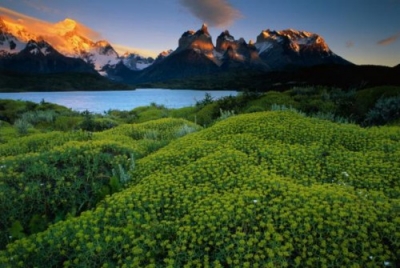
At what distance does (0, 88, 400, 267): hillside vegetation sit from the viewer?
4.52 metres

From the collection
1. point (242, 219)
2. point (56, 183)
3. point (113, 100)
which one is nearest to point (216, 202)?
point (242, 219)

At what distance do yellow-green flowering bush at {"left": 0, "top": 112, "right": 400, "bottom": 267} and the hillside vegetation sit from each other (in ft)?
0.07

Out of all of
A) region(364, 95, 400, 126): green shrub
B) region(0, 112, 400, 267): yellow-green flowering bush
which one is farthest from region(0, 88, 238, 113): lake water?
region(0, 112, 400, 267): yellow-green flowering bush

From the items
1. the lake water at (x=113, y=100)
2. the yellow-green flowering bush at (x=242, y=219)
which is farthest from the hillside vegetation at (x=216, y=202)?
the lake water at (x=113, y=100)

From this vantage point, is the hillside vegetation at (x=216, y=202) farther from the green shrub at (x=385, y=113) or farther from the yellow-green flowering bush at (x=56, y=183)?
the green shrub at (x=385, y=113)

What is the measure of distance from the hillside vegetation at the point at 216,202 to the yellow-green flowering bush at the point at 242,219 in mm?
22

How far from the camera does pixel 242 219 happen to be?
4945mm

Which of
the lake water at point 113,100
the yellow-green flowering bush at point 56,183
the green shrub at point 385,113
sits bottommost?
the lake water at point 113,100

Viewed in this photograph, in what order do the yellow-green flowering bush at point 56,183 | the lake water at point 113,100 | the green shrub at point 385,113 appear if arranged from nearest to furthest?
the yellow-green flowering bush at point 56,183, the green shrub at point 385,113, the lake water at point 113,100

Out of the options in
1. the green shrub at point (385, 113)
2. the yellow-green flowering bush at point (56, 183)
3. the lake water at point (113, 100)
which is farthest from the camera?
the lake water at point (113, 100)

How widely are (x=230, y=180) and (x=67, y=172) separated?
3.81 m

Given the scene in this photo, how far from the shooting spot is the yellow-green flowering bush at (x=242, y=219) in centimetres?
445

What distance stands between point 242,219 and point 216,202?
0.67 metres

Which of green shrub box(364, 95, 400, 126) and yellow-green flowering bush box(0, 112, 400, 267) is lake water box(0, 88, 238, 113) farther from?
yellow-green flowering bush box(0, 112, 400, 267)
